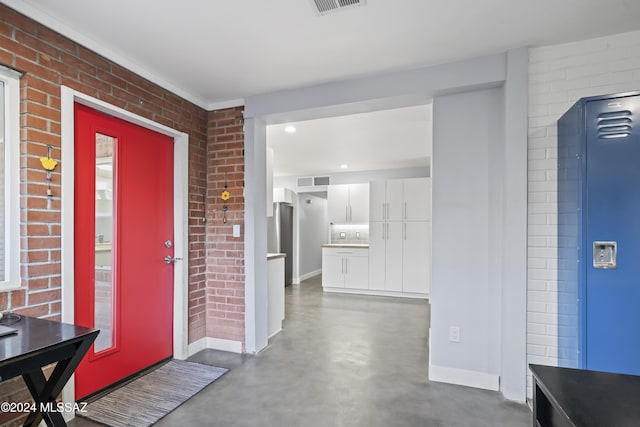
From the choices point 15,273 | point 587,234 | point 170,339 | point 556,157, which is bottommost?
point 170,339

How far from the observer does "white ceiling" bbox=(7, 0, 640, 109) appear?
1736 mm

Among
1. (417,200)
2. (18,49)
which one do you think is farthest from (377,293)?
(18,49)

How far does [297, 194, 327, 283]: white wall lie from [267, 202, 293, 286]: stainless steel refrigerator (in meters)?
0.25

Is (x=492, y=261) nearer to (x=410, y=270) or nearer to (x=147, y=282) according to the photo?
(x=147, y=282)

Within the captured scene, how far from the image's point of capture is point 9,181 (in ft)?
5.46

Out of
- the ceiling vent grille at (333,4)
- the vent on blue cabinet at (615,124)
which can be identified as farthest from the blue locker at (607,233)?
the ceiling vent grille at (333,4)

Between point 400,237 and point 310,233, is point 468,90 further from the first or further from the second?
point 310,233

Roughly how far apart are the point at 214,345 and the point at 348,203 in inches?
171

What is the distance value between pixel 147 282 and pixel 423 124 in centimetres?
339

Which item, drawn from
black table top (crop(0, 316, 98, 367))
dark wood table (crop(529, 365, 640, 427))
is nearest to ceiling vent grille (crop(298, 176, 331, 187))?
black table top (crop(0, 316, 98, 367))

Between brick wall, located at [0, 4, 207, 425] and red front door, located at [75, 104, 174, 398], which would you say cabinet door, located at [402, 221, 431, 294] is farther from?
brick wall, located at [0, 4, 207, 425]

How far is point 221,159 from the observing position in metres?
3.12

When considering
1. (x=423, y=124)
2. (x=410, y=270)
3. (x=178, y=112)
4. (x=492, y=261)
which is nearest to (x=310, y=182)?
(x=410, y=270)

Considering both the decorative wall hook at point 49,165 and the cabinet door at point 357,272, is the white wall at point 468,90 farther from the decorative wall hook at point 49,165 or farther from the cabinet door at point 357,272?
the cabinet door at point 357,272
